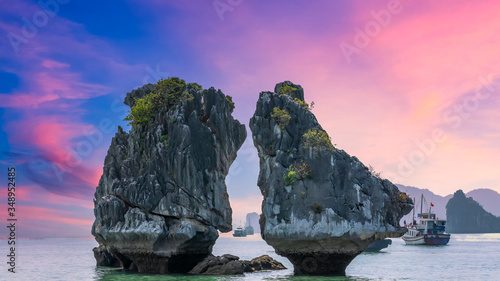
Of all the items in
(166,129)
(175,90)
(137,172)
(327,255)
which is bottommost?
(327,255)

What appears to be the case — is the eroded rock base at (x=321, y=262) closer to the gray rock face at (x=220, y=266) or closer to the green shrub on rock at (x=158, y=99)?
the gray rock face at (x=220, y=266)

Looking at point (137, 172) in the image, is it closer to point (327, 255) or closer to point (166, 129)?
point (166, 129)

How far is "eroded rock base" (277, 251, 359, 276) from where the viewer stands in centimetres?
3678

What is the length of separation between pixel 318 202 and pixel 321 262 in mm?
4683

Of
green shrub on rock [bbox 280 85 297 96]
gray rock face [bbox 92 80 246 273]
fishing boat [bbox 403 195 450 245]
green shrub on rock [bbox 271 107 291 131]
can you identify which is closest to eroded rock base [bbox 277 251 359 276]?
gray rock face [bbox 92 80 246 273]

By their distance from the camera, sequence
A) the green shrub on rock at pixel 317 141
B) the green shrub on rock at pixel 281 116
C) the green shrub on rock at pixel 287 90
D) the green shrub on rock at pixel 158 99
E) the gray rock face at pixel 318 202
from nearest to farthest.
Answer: the gray rock face at pixel 318 202, the green shrub on rock at pixel 317 141, the green shrub on rock at pixel 281 116, the green shrub on rock at pixel 287 90, the green shrub on rock at pixel 158 99

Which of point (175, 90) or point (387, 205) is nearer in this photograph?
point (387, 205)

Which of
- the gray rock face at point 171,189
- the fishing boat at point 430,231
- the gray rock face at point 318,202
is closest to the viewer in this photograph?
the gray rock face at point 318,202

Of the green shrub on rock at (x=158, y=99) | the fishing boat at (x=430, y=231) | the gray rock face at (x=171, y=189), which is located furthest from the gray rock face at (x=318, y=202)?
the fishing boat at (x=430, y=231)

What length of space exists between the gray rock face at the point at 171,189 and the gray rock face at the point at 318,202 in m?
5.30

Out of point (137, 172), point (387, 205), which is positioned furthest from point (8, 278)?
point (387, 205)

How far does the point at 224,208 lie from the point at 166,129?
888cm

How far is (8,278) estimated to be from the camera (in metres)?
44.7

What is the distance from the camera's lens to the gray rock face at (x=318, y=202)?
3584 centimetres
